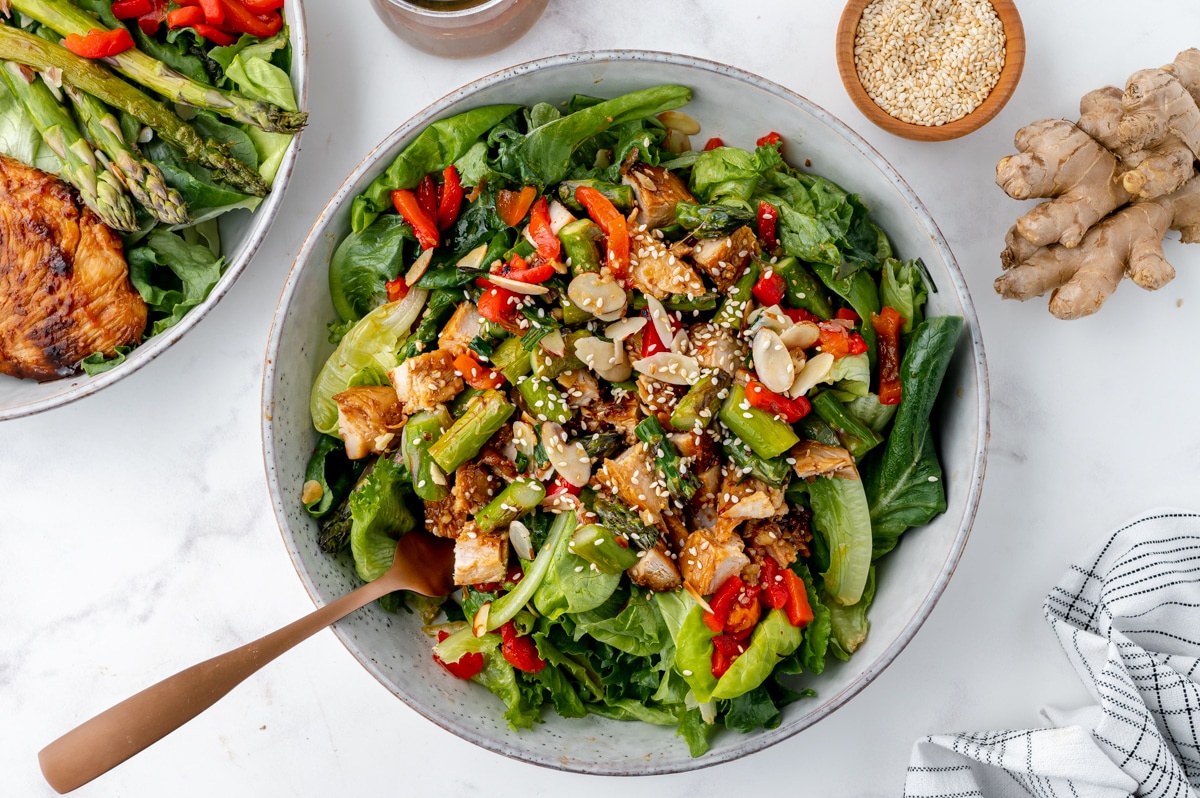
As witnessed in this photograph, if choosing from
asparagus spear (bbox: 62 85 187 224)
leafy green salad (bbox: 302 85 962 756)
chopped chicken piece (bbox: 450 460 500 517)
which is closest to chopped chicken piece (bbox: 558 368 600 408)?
leafy green salad (bbox: 302 85 962 756)

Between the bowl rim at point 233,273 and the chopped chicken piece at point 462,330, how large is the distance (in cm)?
68

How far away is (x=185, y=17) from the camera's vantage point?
2797 millimetres

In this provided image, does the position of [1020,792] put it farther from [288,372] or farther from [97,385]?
[97,385]

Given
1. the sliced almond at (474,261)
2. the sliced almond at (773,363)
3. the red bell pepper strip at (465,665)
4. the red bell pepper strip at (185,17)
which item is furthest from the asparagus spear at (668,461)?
the red bell pepper strip at (185,17)

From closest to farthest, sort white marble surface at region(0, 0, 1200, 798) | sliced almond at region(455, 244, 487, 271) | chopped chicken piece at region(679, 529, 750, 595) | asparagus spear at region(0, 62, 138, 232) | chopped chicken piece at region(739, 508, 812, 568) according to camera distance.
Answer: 1. chopped chicken piece at region(679, 529, 750, 595)
2. chopped chicken piece at region(739, 508, 812, 568)
3. sliced almond at region(455, 244, 487, 271)
4. asparagus spear at region(0, 62, 138, 232)
5. white marble surface at region(0, 0, 1200, 798)

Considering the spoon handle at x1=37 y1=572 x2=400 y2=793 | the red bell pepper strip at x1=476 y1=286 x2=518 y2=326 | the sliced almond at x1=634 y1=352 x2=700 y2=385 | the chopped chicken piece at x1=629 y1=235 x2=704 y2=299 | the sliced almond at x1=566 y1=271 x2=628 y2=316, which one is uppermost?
the chopped chicken piece at x1=629 y1=235 x2=704 y2=299

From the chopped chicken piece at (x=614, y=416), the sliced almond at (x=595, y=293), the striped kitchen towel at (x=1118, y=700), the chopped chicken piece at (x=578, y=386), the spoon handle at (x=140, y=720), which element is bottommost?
the striped kitchen towel at (x=1118, y=700)

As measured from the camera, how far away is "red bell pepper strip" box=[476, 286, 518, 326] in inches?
102

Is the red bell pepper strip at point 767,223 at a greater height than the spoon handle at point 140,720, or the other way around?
the red bell pepper strip at point 767,223

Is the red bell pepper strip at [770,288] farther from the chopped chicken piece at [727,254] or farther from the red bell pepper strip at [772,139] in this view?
the red bell pepper strip at [772,139]

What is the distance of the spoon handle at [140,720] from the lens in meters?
2.15

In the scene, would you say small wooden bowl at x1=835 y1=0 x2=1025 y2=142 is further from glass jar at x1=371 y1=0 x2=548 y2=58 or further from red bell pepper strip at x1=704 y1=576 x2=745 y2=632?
red bell pepper strip at x1=704 y1=576 x2=745 y2=632

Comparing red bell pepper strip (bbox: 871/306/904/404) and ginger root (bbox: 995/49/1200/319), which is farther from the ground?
ginger root (bbox: 995/49/1200/319)

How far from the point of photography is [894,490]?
2.61 meters
